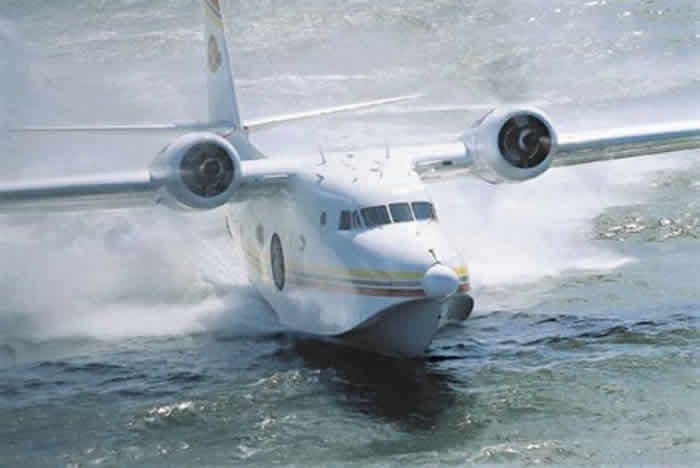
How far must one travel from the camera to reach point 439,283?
43.5 ft

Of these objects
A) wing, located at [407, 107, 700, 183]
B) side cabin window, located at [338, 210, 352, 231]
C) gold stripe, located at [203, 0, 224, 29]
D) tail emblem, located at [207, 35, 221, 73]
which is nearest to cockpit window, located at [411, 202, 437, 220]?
side cabin window, located at [338, 210, 352, 231]

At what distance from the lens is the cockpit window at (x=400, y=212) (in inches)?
578

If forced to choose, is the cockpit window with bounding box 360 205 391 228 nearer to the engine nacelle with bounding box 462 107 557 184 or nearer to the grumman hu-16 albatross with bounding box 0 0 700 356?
the grumman hu-16 albatross with bounding box 0 0 700 356

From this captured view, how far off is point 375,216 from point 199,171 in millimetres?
2671

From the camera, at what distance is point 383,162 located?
1609cm

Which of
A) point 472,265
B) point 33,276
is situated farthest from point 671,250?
point 33,276

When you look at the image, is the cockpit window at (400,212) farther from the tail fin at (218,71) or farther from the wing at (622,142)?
the tail fin at (218,71)

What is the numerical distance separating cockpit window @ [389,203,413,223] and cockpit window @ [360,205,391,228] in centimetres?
8

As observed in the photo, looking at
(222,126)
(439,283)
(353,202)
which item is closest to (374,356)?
(353,202)

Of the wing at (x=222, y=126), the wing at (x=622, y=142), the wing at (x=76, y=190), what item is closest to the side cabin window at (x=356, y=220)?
the wing at (x=76, y=190)

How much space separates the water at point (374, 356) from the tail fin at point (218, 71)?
275cm

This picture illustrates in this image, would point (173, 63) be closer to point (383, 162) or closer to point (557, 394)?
point (383, 162)

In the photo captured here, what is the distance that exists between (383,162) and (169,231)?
7676 mm

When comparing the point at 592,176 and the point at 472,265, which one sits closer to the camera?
the point at 472,265
